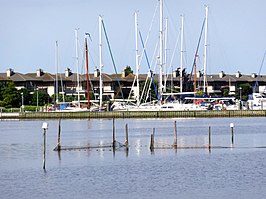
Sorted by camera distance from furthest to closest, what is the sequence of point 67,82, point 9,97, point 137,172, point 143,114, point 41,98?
1. point 67,82
2. point 41,98
3. point 9,97
4. point 143,114
5. point 137,172

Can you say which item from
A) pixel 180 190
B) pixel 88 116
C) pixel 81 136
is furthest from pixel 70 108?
pixel 180 190

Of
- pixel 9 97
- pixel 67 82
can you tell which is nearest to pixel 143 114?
pixel 9 97

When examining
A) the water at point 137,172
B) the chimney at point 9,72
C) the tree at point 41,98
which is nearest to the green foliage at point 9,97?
the tree at point 41,98

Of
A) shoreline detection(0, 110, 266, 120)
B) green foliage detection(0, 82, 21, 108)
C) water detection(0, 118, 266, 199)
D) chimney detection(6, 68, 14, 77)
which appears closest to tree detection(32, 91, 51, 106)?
green foliage detection(0, 82, 21, 108)

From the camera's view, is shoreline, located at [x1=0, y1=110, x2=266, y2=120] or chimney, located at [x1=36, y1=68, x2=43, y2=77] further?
chimney, located at [x1=36, y1=68, x2=43, y2=77]

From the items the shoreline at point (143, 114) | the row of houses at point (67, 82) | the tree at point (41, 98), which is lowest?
the shoreline at point (143, 114)

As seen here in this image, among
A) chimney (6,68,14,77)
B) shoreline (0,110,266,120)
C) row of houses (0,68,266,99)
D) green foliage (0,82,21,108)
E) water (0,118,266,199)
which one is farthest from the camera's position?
chimney (6,68,14,77)

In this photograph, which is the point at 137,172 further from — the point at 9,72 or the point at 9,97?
the point at 9,72

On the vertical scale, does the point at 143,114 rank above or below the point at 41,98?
below

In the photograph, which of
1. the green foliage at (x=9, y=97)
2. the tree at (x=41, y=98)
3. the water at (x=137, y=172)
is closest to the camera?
the water at (x=137, y=172)

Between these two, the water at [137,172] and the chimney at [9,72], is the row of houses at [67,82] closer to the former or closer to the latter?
the chimney at [9,72]

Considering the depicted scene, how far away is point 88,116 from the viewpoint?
125 m

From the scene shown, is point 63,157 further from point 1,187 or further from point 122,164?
point 1,187

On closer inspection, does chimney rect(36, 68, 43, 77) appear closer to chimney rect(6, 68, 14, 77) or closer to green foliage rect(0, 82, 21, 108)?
chimney rect(6, 68, 14, 77)
